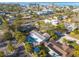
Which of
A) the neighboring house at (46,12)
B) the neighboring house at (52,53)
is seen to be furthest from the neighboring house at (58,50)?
the neighboring house at (46,12)

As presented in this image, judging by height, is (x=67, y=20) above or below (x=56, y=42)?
above

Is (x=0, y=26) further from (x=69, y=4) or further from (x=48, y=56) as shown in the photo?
(x=69, y=4)

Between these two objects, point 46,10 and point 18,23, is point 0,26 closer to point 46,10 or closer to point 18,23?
point 18,23

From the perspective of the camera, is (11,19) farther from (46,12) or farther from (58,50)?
(58,50)

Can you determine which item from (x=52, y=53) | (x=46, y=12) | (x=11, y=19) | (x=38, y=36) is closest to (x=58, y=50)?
(x=52, y=53)

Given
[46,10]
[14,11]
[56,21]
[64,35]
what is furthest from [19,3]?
[64,35]

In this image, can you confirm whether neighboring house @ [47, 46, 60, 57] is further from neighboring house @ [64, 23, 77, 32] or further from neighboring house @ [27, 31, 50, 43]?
neighboring house @ [64, 23, 77, 32]

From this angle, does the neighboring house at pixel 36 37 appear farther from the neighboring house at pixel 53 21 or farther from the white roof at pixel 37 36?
the neighboring house at pixel 53 21

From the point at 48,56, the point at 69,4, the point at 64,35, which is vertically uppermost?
the point at 69,4
